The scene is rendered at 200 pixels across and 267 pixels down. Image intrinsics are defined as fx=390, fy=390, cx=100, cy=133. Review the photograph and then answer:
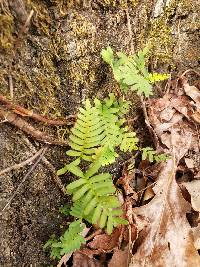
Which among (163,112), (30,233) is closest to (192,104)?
(163,112)

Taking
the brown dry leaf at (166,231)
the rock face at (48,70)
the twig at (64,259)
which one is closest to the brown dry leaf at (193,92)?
the rock face at (48,70)

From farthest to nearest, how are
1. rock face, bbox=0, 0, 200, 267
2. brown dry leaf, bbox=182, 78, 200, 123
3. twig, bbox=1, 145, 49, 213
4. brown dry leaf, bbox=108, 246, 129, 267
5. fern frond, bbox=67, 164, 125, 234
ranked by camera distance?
brown dry leaf, bbox=182, 78, 200, 123 < brown dry leaf, bbox=108, 246, 129, 267 < twig, bbox=1, 145, 49, 213 < fern frond, bbox=67, 164, 125, 234 < rock face, bbox=0, 0, 200, 267

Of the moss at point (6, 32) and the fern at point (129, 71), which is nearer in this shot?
the moss at point (6, 32)

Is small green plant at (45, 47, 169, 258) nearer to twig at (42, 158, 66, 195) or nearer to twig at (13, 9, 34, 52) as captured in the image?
twig at (42, 158, 66, 195)

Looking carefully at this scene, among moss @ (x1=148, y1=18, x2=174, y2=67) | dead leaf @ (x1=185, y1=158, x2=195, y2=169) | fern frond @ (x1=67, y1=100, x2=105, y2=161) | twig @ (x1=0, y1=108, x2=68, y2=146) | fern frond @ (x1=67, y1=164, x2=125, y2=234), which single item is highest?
moss @ (x1=148, y1=18, x2=174, y2=67)

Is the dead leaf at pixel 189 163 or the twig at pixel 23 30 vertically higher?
the twig at pixel 23 30

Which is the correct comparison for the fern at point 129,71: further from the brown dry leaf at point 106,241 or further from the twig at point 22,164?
the brown dry leaf at point 106,241

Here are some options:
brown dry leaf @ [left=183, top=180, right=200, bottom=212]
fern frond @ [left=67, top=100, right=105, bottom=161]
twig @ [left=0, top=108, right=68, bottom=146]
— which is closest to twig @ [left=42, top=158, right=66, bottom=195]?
twig @ [left=0, top=108, right=68, bottom=146]
